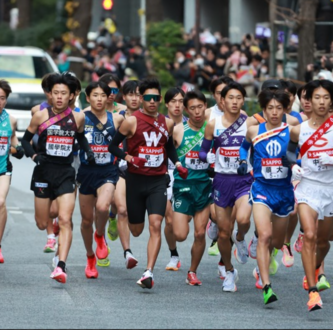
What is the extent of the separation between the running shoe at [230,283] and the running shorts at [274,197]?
923 mm

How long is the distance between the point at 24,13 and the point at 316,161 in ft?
143

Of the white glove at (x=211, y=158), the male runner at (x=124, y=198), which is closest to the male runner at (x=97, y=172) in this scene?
the male runner at (x=124, y=198)

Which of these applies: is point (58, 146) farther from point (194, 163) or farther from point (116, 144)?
point (194, 163)

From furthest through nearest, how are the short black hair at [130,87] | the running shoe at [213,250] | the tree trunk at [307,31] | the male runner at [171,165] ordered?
the tree trunk at [307,31] < the running shoe at [213,250] < the short black hair at [130,87] < the male runner at [171,165]

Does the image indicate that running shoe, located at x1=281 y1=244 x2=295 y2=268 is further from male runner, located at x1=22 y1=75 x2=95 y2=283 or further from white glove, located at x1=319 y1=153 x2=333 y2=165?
white glove, located at x1=319 y1=153 x2=333 y2=165

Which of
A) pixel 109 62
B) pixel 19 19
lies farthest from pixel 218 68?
pixel 19 19

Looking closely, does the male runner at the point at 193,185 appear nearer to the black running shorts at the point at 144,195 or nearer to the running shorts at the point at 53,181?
the black running shorts at the point at 144,195

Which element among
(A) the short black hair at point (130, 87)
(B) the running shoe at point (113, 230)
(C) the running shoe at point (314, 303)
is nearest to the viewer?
(C) the running shoe at point (314, 303)

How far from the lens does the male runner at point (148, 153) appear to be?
432 inches

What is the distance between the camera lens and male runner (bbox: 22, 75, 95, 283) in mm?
11164

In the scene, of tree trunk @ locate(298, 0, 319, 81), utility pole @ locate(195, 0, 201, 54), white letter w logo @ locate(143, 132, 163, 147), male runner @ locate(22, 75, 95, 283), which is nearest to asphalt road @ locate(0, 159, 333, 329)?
male runner @ locate(22, 75, 95, 283)

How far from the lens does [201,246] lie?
37.1 ft

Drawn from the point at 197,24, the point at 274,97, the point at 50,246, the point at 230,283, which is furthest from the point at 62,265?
the point at 197,24

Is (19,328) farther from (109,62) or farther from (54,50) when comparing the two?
(54,50)
